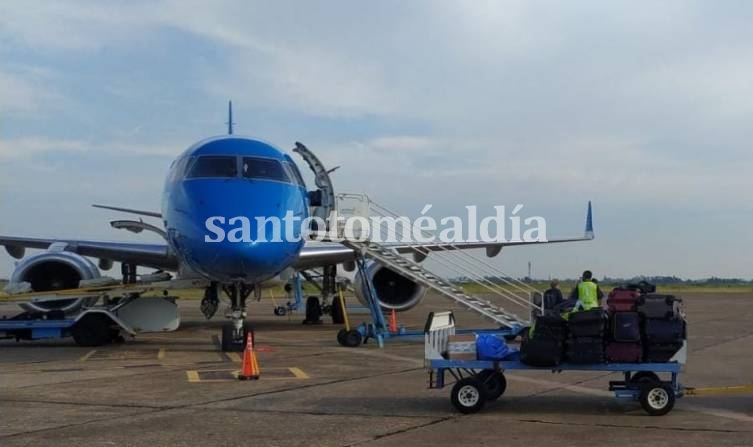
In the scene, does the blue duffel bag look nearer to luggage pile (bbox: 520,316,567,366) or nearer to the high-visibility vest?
luggage pile (bbox: 520,316,567,366)

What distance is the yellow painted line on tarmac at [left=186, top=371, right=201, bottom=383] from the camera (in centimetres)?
1065

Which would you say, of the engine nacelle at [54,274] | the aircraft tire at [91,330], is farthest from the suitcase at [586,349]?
the engine nacelle at [54,274]

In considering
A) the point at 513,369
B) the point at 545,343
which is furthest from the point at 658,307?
the point at 513,369

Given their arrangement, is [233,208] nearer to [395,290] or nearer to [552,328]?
[552,328]

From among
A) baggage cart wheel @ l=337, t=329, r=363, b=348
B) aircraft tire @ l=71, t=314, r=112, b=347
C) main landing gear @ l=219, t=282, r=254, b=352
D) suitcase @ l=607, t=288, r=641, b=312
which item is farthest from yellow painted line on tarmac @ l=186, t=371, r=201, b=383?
suitcase @ l=607, t=288, r=641, b=312

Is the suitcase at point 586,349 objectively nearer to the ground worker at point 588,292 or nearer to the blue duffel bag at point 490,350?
the blue duffel bag at point 490,350

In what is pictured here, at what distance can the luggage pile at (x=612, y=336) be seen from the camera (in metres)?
8.01

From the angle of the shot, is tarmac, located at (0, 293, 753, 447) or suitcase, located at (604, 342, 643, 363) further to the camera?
suitcase, located at (604, 342, 643, 363)

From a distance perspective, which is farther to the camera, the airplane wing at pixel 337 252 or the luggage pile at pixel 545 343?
the airplane wing at pixel 337 252

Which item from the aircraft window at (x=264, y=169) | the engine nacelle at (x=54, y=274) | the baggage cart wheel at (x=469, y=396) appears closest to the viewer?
the baggage cart wheel at (x=469, y=396)

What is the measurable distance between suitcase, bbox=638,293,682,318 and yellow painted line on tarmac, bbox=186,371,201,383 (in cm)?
567

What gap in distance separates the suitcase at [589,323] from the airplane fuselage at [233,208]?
5.75 meters

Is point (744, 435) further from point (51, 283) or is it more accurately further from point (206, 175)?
point (51, 283)

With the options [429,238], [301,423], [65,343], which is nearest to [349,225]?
[429,238]
